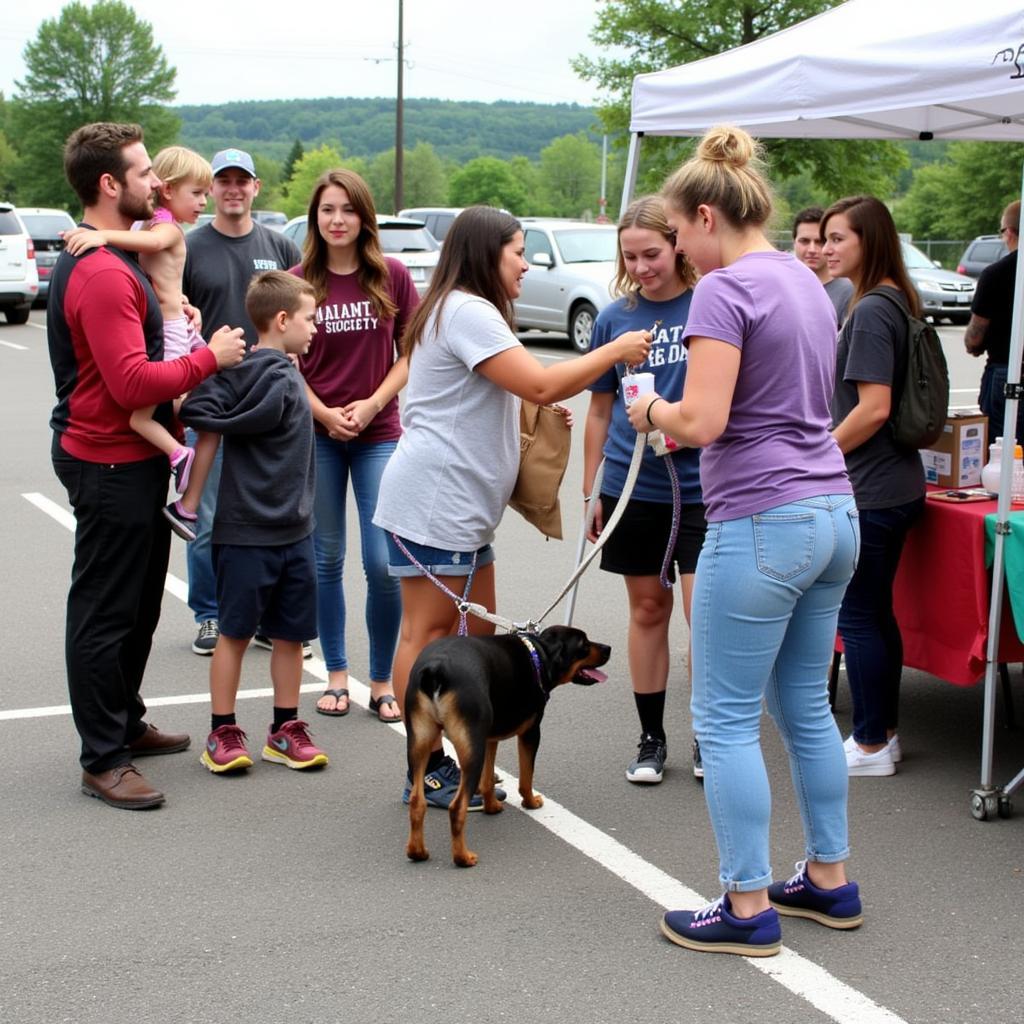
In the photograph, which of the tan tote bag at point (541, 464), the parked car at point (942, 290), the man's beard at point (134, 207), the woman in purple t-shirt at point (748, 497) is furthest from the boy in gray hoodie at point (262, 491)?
the parked car at point (942, 290)

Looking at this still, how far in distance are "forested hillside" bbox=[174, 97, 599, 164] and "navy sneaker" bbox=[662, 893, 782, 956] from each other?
141 m

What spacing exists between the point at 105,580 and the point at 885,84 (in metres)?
3.01

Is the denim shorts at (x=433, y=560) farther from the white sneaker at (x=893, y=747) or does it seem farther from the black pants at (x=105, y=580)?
the white sneaker at (x=893, y=747)

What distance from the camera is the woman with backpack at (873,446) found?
13.9 feet

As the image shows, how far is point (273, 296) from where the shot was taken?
4.36 m

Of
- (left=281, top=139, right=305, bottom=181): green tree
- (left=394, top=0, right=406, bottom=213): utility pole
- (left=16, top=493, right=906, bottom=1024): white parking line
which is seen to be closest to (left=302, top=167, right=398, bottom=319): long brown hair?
(left=16, top=493, right=906, bottom=1024): white parking line

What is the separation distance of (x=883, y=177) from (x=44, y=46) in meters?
63.4

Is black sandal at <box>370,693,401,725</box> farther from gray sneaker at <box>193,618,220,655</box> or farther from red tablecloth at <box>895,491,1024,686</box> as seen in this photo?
red tablecloth at <box>895,491,1024,686</box>

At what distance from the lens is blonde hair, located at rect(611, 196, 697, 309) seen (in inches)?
162

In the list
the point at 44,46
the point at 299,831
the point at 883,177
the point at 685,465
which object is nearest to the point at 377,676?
the point at 299,831

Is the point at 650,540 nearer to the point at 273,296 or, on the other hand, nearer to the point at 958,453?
the point at 958,453

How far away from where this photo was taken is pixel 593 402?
181 inches

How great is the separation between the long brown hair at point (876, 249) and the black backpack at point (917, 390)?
75 millimetres

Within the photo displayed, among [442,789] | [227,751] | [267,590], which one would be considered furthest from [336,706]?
[442,789]
